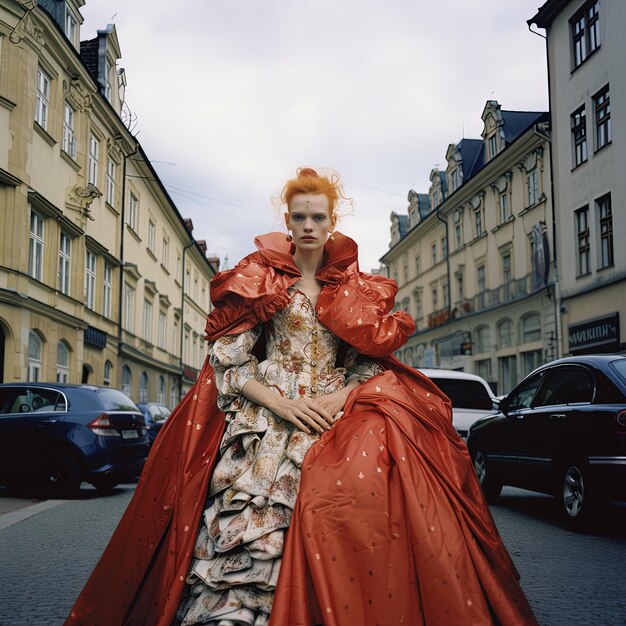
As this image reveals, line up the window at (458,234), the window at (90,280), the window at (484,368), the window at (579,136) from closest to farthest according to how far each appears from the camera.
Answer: the window at (579,136), the window at (90,280), the window at (484,368), the window at (458,234)

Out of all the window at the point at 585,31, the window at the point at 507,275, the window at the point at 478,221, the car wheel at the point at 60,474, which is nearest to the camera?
the car wheel at the point at 60,474

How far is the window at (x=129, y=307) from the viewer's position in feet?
101

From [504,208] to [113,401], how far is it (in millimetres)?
26927

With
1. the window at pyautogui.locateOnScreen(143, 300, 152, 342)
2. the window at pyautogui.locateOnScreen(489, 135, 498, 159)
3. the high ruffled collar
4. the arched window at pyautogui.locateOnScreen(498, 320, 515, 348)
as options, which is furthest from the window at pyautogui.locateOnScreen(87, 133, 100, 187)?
the high ruffled collar

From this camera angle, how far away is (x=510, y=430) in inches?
353

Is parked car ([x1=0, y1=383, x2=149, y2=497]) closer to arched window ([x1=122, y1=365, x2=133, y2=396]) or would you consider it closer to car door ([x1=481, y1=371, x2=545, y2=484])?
car door ([x1=481, y1=371, x2=545, y2=484])

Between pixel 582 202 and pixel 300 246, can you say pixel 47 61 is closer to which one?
pixel 582 202

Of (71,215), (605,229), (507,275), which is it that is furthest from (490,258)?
(71,215)

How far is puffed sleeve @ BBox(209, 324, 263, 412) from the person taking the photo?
10.9ft

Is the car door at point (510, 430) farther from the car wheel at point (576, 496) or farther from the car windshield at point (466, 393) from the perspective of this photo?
the car windshield at point (466, 393)

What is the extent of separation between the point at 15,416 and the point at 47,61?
13087mm

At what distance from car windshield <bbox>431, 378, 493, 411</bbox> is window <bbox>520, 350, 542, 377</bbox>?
18.9m

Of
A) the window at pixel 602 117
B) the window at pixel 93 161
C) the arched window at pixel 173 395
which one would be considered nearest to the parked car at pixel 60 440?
the window at pixel 93 161

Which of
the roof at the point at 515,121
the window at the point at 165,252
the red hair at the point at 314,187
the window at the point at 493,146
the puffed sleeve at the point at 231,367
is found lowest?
the puffed sleeve at the point at 231,367
